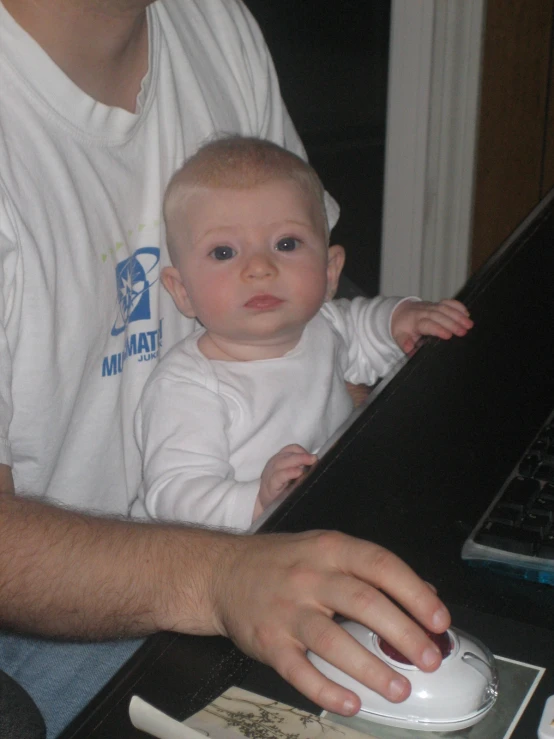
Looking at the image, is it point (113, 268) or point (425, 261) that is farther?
point (425, 261)

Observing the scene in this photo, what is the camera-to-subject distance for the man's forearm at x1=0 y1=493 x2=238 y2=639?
659 millimetres

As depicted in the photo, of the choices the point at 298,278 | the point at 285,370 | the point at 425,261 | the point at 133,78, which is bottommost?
the point at 425,261

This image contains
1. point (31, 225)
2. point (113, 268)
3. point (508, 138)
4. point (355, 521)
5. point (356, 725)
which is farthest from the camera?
point (508, 138)

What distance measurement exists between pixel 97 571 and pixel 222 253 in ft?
1.63

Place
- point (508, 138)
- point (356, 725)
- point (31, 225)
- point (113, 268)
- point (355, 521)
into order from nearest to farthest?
point (356, 725), point (355, 521), point (31, 225), point (113, 268), point (508, 138)

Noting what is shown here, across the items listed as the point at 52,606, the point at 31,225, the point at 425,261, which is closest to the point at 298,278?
the point at 31,225

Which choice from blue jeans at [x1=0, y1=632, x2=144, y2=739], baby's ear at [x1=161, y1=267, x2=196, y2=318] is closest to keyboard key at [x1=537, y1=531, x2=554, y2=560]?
blue jeans at [x1=0, y1=632, x2=144, y2=739]

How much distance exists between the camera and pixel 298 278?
1110 millimetres

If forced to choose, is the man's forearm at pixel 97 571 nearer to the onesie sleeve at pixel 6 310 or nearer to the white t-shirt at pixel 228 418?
the onesie sleeve at pixel 6 310

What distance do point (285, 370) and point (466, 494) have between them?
436 mm

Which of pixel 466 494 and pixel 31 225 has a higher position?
pixel 31 225

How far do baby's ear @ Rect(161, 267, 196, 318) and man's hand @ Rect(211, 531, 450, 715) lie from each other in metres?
0.57

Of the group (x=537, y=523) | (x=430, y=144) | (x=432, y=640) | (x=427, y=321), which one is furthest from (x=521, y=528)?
(x=430, y=144)

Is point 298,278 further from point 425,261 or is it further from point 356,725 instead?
point 425,261
